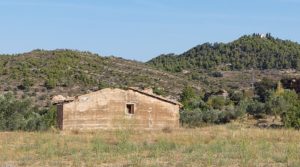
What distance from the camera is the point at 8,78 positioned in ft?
234

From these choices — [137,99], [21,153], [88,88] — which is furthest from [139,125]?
[88,88]

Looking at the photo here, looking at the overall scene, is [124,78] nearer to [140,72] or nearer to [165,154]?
[140,72]

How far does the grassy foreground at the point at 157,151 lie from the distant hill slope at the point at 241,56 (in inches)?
3049

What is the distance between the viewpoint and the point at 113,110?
1561 inches

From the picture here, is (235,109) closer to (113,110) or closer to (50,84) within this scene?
(113,110)

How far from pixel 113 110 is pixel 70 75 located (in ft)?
119

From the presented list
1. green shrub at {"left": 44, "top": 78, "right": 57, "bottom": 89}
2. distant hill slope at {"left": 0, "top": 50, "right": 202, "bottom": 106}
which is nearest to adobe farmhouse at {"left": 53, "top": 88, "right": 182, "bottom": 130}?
distant hill slope at {"left": 0, "top": 50, "right": 202, "bottom": 106}

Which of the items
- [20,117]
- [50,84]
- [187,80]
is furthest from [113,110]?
[187,80]

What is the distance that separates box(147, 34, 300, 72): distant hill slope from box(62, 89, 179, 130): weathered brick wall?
58.5 m

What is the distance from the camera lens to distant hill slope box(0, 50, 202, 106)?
68.4m

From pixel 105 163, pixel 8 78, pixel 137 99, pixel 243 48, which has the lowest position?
pixel 105 163

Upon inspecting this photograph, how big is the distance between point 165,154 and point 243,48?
91727 mm

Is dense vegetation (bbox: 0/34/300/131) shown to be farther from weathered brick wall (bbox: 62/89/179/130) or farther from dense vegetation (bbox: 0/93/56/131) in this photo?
weathered brick wall (bbox: 62/89/179/130)

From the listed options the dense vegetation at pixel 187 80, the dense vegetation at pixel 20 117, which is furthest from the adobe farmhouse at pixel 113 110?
the dense vegetation at pixel 187 80
